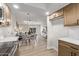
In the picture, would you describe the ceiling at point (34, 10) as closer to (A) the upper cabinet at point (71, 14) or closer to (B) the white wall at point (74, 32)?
(A) the upper cabinet at point (71, 14)

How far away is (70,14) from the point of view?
2588 millimetres

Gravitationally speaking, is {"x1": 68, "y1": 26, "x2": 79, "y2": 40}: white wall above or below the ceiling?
below

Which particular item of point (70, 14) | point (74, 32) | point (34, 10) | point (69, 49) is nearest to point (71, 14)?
point (70, 14)

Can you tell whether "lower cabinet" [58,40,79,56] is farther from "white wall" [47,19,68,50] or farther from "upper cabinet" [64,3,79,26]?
"white wall" [47,19,68,50]

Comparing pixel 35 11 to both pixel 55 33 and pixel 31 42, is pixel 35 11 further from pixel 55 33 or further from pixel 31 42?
pixel 31 42

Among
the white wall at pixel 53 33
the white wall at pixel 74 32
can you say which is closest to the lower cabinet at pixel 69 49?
the white wall at pixel 74 32

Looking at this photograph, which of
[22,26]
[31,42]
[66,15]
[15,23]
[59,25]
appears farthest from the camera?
[31,42]

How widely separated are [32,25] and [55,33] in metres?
1.04

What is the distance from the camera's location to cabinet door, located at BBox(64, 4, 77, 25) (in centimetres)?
240

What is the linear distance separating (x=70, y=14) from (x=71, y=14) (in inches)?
1.9

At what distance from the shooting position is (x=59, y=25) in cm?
383

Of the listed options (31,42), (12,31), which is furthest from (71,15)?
(31,42)

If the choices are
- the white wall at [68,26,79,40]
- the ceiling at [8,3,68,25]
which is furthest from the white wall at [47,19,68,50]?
the white wall at [68,26,79,40]

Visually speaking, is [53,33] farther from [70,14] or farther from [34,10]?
[70,14]
